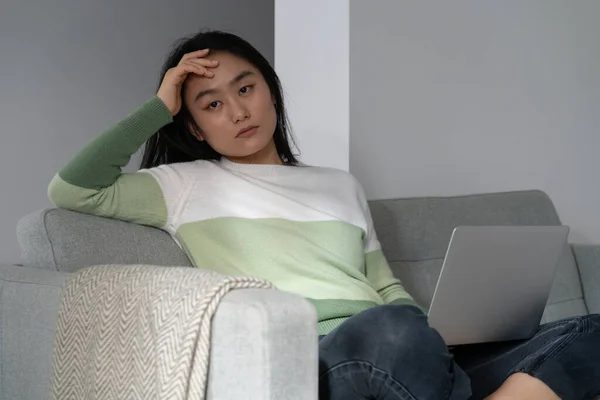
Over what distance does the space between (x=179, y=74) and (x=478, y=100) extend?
4.07 ft

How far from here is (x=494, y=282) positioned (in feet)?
4.95

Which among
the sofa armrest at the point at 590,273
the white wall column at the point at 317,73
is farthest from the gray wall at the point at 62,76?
the sofa armrest at the point at 590,273

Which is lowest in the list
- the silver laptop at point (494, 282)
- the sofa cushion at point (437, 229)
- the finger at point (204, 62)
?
the sofa cushion at point (437, 229)

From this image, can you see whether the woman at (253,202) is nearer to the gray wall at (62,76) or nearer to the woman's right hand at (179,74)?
the woman's right hand at (179,74)

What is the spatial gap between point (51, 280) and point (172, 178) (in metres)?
0.38

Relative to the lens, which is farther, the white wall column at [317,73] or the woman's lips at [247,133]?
the white wall column at [317,73]

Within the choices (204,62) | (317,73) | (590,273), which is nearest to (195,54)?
(204,62)

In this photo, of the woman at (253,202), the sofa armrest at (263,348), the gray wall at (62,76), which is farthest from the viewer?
the gray wall at (62,76)

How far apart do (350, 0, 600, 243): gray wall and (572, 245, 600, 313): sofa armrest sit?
50 centimetres

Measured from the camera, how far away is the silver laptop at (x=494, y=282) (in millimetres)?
1441

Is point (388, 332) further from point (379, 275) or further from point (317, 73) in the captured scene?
point (317, 73)

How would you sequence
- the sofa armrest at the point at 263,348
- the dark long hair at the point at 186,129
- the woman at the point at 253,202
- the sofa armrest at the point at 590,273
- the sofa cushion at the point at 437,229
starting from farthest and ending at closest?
the sofa armrest at the point at 590,273 < the sofa cushion at the point at 437,229 < the dark long hair at the point at 186,129 < the woman at the point at 253,202 < the sofa armrest at the point at 263,348

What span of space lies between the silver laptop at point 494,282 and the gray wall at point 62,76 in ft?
8.78

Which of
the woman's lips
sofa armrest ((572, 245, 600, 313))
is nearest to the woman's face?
the woman's lips
